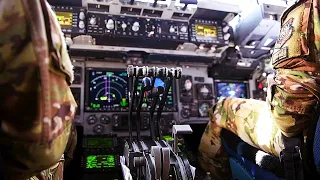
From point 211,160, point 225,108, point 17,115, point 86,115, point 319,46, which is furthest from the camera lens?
point 86,115

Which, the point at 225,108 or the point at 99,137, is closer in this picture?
the point at 225,108

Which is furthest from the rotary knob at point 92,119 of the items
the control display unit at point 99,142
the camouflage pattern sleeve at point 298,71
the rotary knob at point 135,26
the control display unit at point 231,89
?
the camouflage pattern sleeve at point 298,71

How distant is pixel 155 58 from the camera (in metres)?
3.20

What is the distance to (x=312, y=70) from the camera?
1.35 meters

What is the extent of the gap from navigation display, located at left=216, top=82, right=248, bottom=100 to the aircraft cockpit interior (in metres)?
0.01

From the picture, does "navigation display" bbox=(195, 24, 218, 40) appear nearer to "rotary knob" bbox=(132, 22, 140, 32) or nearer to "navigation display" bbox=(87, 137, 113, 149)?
"rotary knob" bbox=(132, 22, 140, 32)

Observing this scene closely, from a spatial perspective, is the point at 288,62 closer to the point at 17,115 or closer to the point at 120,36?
the point at 17,115

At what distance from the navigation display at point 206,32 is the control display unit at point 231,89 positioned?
0.66m

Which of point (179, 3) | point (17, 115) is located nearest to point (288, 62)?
point (17, 115)

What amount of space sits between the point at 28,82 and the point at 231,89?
3023mm

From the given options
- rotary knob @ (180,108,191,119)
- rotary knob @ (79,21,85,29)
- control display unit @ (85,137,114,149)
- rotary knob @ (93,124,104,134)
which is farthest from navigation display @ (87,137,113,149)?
rotary knob @ (79,21,85,29)

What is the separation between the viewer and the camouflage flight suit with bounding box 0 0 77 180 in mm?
710

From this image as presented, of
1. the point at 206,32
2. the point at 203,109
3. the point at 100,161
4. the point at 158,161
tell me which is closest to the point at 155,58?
the point at 206,32

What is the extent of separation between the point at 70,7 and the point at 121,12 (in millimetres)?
471
